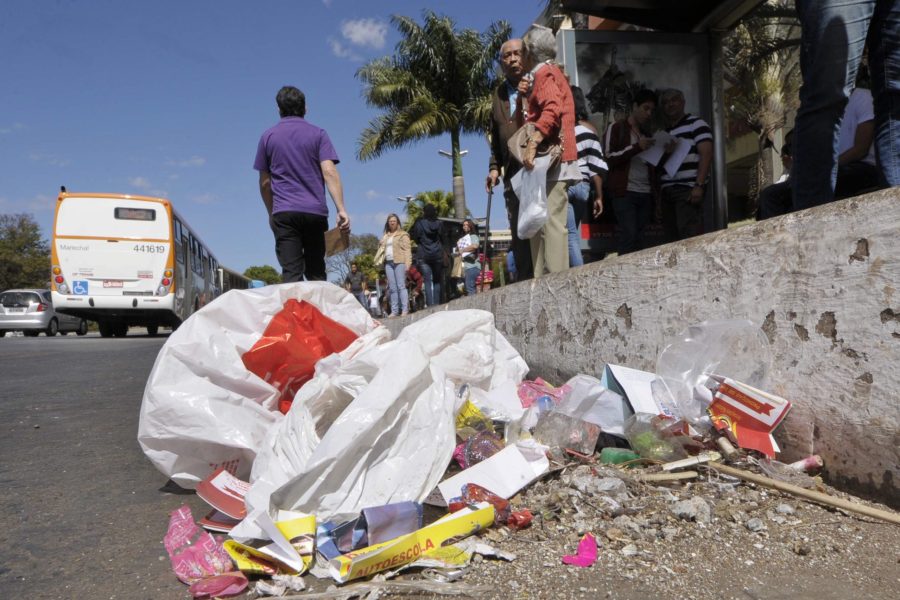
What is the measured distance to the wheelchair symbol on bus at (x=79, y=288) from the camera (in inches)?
539

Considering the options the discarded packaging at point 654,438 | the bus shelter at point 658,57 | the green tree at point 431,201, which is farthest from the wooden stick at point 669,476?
the green tree at point 431,201

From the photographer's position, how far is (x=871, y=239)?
62.6 inches

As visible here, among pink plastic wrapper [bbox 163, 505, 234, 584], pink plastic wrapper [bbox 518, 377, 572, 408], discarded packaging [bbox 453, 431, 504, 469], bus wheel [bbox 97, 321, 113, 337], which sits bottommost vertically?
bus wheel [bbox 97, 321, 113, 337]

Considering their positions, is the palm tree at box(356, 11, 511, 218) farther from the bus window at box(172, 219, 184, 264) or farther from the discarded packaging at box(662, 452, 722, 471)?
the discarded packaging at box(662, 452, 722, 471)

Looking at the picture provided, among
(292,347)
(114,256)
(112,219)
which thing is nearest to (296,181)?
(292,347)

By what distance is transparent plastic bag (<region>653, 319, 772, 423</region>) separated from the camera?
1.94 m

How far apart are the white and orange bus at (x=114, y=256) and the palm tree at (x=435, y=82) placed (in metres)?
10.8

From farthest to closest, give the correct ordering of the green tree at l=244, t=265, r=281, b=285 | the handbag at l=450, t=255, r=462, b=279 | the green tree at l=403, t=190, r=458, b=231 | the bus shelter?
the green tree at l=244, t=265, r=281, b=285, the green tree at l=403, t=190, r=458, b=231, the handbag at l=450, t=255, r=462, b=279, the bus shelter

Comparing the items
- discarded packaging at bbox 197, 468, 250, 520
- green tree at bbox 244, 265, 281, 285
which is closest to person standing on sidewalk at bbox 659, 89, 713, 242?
discarded packaging at bbox 197, 468, 250, 520

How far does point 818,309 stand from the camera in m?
1.73

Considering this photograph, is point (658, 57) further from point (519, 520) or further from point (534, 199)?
point (519, 520)

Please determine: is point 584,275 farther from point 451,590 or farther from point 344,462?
point 451,590

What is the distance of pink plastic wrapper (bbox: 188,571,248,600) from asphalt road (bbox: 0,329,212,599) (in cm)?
4

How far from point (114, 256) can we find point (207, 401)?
13.5 m
